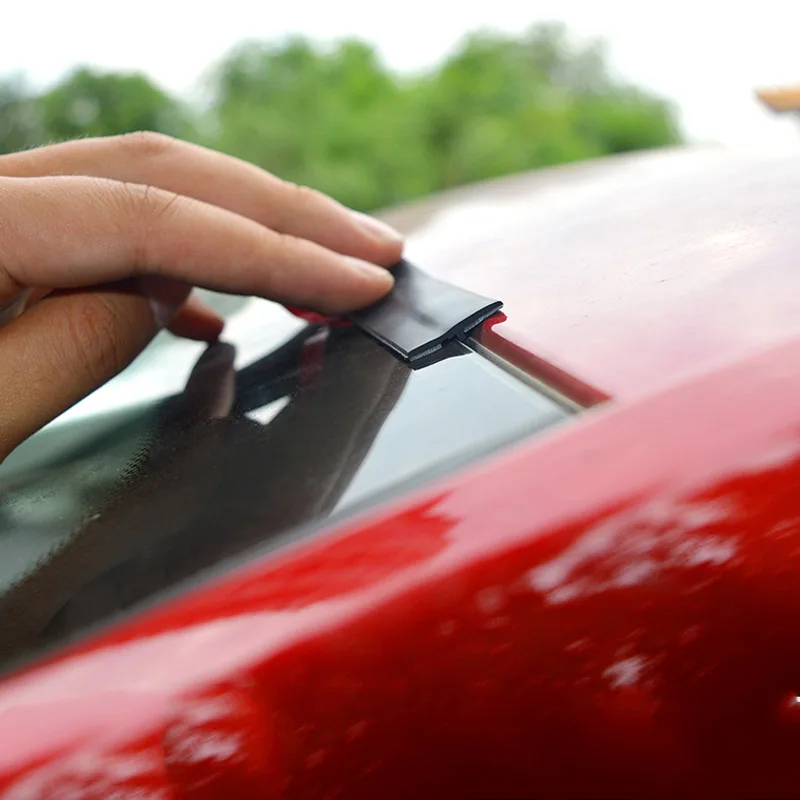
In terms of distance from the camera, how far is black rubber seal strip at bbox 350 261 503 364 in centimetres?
92

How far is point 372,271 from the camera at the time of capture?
1.15m

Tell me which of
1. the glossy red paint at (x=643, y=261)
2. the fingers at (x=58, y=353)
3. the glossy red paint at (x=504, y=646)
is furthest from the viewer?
the fingers at (x=58, y=353)

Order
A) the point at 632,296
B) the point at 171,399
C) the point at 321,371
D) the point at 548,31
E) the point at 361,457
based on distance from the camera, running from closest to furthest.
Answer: the point at 361,457 → the point at 632,296 → the point at 321,371 → the point at 171,399 → the point at 548,31

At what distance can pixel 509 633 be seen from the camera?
2.12 ft

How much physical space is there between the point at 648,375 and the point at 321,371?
405mm

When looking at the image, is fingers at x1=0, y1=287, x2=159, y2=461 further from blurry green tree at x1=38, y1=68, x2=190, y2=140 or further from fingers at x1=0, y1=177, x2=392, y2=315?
blurry green tree at x1=38, y1=68, x2=190, y2=140

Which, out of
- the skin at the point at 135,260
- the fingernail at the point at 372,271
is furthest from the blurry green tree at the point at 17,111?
the fingernail at the point at 372,271

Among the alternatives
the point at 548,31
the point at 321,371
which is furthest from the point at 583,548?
the point at 548,31

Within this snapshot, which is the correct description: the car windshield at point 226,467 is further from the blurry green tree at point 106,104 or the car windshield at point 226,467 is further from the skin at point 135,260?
the blurry green tree at point 106,104

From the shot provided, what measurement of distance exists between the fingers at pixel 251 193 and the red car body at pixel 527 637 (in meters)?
0.53

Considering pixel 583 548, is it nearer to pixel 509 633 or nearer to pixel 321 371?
pixel 509 633

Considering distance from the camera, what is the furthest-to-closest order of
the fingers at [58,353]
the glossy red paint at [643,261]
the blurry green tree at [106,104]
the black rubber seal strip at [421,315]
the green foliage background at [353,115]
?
1. the blurry green tree at [106,104]
2. the green foliage background at [353,115]
3. the fingers at [58,353]
4. the black rubber seal strip at [421,315]
5. the glossy red paint at [643,261]

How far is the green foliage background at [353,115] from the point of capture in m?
10.4

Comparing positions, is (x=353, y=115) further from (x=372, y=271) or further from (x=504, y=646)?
(x=504, y=646)
